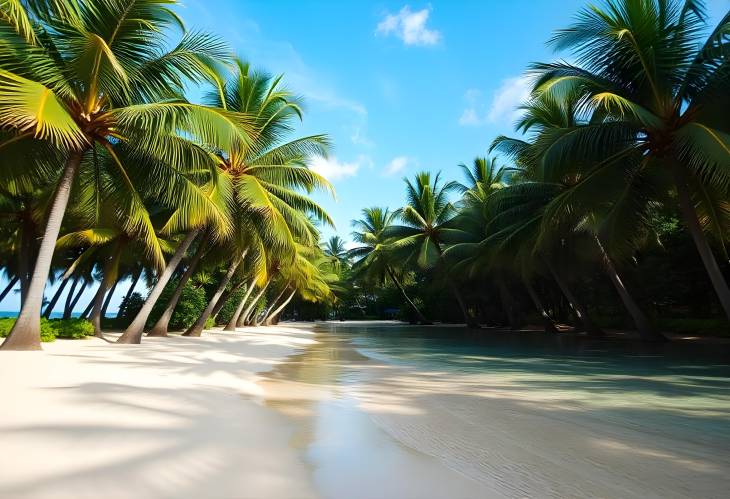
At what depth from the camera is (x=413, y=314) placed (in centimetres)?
4428

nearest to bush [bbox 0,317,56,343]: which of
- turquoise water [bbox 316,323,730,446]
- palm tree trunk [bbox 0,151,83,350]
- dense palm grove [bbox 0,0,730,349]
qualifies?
dense palm grove [bbox 0,0,730,349]

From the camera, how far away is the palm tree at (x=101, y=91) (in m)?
8.26

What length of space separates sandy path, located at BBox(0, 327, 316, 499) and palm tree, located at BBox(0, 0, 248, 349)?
422 cm

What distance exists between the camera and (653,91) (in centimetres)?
1048

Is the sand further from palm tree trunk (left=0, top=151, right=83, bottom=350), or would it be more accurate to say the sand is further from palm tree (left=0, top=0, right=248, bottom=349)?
palm tree (left=0, top=0, right=248, bottom=349)

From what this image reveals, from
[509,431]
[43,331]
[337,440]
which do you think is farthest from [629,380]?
[43,331]

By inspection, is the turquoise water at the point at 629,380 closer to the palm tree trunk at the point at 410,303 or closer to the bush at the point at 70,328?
the bush at the point at 70,328

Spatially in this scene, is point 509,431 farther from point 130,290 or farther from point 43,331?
point 130,290

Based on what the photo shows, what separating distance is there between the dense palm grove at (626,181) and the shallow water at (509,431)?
17.8ft

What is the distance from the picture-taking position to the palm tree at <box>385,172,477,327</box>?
30.7m

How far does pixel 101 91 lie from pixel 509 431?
32.2 ft

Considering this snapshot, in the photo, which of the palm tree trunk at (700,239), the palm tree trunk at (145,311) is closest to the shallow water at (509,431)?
the palm tree trunk at (700,239)

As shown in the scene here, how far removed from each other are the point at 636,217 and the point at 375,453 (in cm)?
1235

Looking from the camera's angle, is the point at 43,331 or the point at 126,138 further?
the point at 43,331
